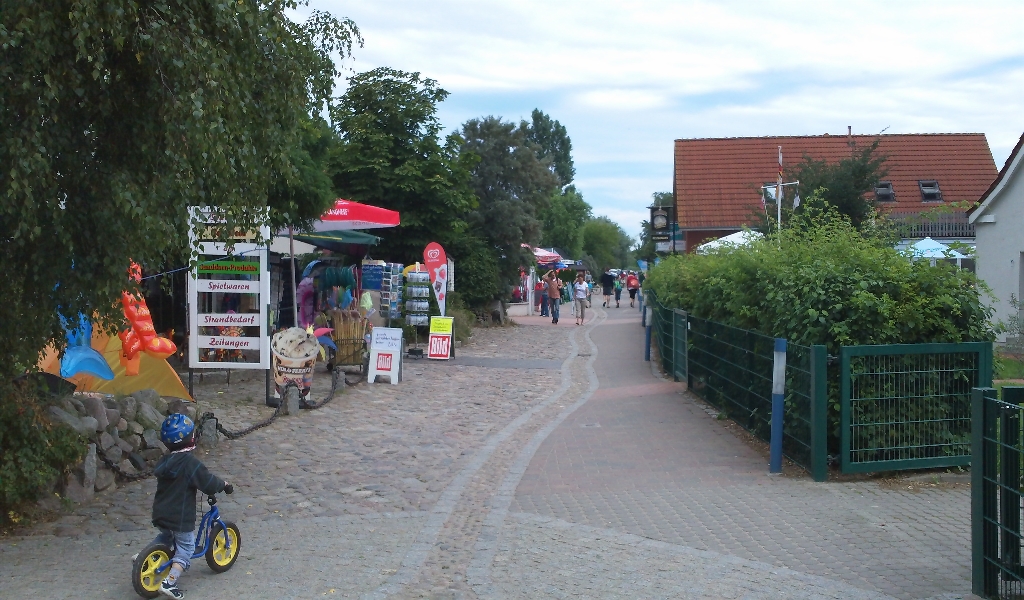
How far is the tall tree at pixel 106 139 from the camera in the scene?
584 centimetres

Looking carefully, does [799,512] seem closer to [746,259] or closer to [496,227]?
[746,259]

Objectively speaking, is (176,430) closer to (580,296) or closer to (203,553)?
(203,553)

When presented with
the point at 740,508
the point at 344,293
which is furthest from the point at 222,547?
the point at 344,293

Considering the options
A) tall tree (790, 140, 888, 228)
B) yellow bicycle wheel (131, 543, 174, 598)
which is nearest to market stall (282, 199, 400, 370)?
yellow bicycle wheel (131, 543, 174, 598)

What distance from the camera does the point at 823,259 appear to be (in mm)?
9289

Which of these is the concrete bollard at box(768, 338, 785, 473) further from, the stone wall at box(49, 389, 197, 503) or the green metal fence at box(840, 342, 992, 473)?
the stone wall at box(49, 389, 197, 503)

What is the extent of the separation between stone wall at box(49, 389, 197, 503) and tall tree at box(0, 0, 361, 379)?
991 mm

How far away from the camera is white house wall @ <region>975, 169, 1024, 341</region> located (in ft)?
70.9

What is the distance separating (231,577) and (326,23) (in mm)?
5318

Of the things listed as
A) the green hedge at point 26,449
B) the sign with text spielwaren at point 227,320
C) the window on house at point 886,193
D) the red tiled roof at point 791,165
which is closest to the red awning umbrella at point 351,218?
the sign with text spielwaren at point 227,320

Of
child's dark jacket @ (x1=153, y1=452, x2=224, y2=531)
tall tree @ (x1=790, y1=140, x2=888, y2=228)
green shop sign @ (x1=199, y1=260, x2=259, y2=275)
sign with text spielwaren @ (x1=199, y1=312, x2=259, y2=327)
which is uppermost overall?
tall tree @ (x1=790, y1=140, x2=888, y2=228)

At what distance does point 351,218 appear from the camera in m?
16.4

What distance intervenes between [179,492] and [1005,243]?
21.2m

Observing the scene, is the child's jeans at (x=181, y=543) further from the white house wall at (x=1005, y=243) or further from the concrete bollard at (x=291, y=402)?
the white house wall at (x=1005, y=243)
